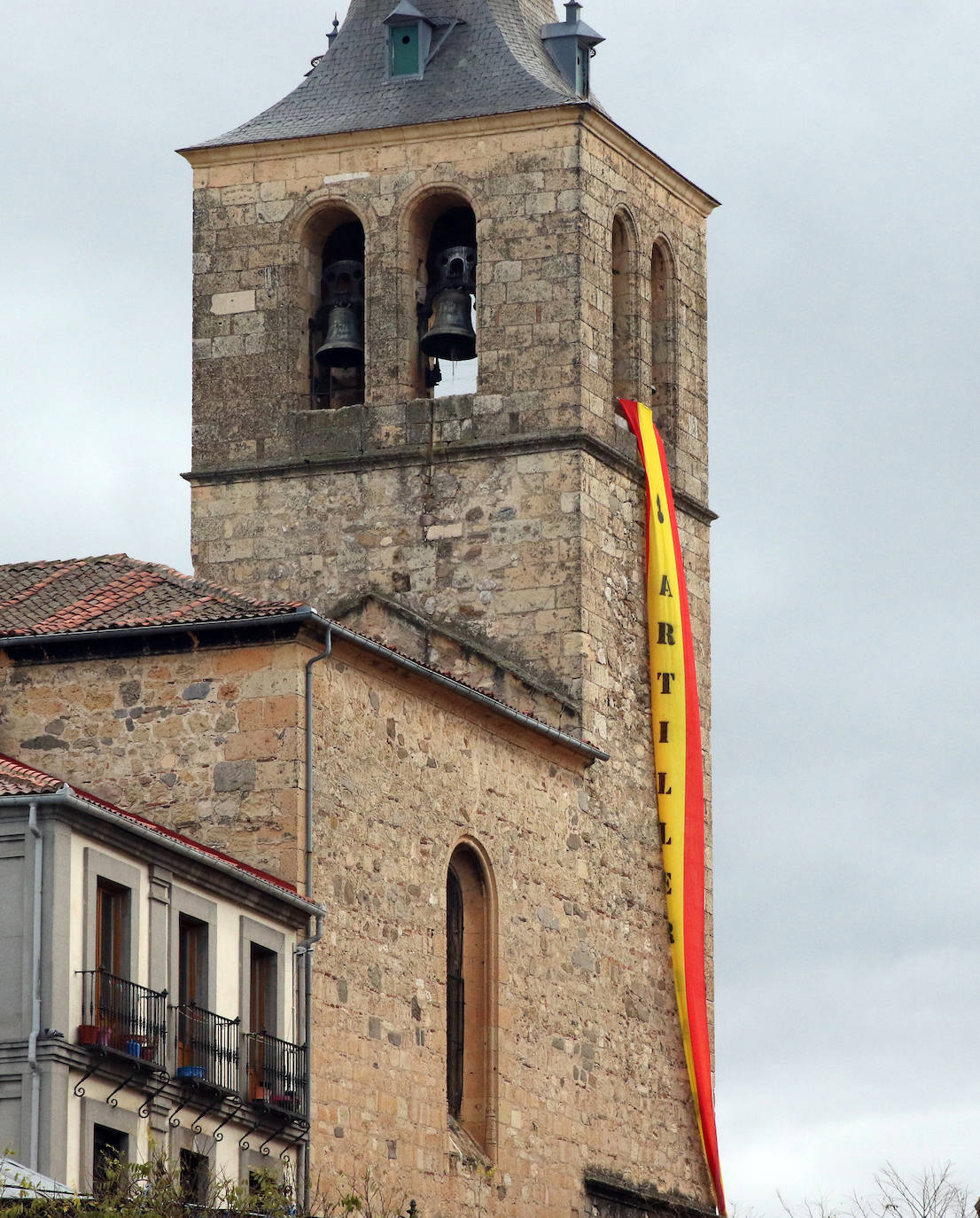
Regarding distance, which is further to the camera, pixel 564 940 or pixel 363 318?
pixel 363 318

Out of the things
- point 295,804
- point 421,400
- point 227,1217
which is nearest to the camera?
point 227,1217

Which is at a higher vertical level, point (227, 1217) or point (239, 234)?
point (239, 234)

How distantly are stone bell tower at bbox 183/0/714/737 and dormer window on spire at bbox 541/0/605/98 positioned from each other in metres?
0.04

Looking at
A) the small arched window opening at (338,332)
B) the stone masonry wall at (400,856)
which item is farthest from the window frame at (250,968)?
the small arched window opening at (338,332)

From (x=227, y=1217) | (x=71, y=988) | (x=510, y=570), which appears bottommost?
(x=227, y=1217)

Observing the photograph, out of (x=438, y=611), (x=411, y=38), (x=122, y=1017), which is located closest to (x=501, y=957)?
(x=438, y=611)

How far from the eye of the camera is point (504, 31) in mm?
51531

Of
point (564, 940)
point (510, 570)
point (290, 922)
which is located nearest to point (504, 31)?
point (510, 570)

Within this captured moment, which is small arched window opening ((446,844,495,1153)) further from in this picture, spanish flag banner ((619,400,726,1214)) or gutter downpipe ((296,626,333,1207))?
spanish flag banner ((619,400,726,1214))

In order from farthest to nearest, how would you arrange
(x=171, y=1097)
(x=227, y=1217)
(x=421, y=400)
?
(x=421, y=400) → (x=171, y=1097) → (x=227, y=1217)

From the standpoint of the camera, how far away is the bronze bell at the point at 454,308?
5016 cm

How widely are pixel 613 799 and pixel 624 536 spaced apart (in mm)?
3431

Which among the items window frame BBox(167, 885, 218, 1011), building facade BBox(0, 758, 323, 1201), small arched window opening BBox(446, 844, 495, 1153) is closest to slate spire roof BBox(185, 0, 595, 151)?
small arched window opening BBox(446, 844, 495, 1153)

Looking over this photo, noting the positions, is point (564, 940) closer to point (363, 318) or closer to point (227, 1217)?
point (363, 318)
